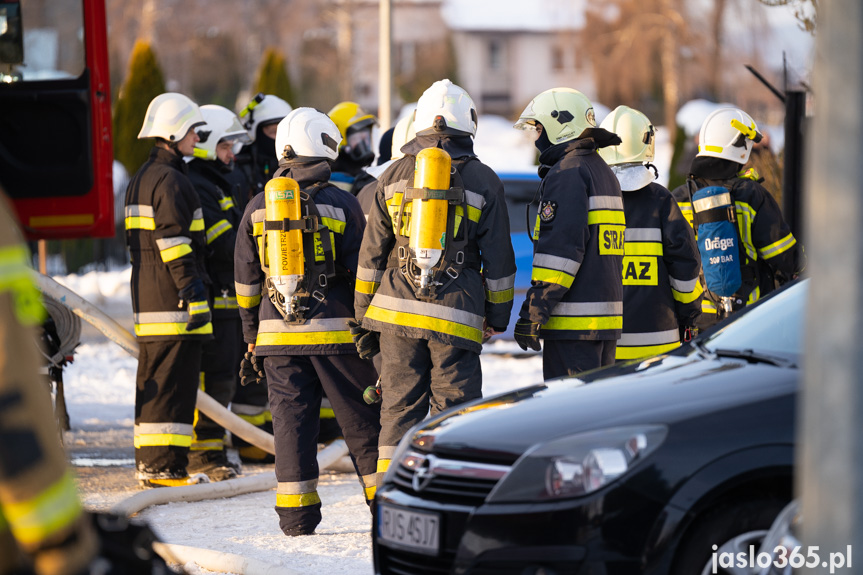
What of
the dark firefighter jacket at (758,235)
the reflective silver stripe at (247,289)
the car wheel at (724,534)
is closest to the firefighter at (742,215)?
the dark firefighter jacket at (758,235)

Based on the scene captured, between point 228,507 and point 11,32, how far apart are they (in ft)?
11.0

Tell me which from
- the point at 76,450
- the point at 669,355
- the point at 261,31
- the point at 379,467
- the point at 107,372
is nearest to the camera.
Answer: the point at 669,355

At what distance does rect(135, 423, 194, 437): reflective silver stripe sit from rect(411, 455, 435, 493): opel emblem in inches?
123

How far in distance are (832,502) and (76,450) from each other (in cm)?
643

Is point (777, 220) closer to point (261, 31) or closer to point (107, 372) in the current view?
point (107, 372)

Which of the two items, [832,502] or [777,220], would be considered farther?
[777,220]

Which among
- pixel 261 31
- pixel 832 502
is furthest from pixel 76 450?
pixel 261 31

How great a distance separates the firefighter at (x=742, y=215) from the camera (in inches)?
249

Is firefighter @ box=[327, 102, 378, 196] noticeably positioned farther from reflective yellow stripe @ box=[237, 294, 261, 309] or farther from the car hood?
the car hood

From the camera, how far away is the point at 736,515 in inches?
123

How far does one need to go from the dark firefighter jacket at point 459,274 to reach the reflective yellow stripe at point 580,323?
0.97 feet

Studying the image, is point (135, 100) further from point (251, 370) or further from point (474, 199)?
point (474, 199)

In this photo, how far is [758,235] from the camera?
20.8 ft

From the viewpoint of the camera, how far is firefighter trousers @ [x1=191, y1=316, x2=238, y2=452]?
22.6 feet
